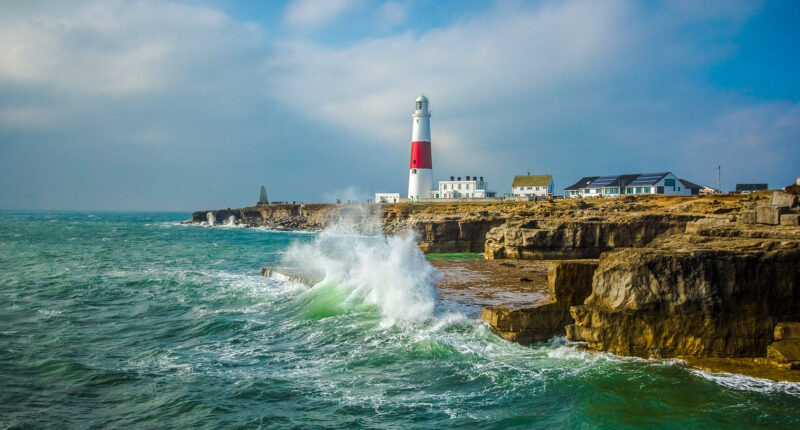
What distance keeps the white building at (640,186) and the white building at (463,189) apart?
10.6 m

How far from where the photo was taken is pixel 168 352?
36.6 ft

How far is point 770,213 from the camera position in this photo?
12.1m

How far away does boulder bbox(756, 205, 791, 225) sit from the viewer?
1191 cm

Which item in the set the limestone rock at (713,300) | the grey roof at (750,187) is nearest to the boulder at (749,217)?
the limestone rock at (713,300)

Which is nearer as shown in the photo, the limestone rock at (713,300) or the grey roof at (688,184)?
the limestone rock at (713,300)

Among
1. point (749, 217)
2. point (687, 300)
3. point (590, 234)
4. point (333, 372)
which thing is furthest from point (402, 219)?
point (687, 300)

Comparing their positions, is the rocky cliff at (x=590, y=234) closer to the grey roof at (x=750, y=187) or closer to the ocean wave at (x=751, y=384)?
the ocean wave at (x=751, y=384)

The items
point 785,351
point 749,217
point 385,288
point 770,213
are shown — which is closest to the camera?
point 785,351

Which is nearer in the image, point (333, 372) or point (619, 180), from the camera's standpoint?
point (333, 372)

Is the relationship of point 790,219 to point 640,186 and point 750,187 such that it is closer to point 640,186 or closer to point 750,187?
point 640,186

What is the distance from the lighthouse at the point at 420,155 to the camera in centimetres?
5006

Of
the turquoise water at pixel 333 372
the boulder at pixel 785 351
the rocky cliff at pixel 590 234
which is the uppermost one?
the rocky cliff at pixel 590 234

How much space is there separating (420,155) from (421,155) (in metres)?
0.11

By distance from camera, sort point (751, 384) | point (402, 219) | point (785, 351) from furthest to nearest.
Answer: point (402, 219), point (785, 351), point (751, 384)
